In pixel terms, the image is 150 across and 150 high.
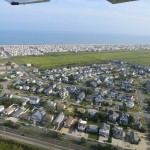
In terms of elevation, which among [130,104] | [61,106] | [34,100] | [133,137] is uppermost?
[34,100]

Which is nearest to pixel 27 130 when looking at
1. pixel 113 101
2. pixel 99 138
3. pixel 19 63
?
pixel 99 138

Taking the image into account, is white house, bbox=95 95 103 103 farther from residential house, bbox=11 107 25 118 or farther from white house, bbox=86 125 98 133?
residential house, bbox=11 107 25 118

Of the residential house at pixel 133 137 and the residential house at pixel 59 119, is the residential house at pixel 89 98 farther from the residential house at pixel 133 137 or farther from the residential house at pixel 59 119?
the residential house at pixel 133 137

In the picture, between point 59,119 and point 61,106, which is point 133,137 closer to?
point 59,119

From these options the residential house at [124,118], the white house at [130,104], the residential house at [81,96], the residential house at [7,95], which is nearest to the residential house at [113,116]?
the residential house at [124,118]

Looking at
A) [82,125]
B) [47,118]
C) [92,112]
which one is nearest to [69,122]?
[82,125]

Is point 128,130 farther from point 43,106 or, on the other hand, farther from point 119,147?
point 43,106

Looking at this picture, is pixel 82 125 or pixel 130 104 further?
pixel 130 104
